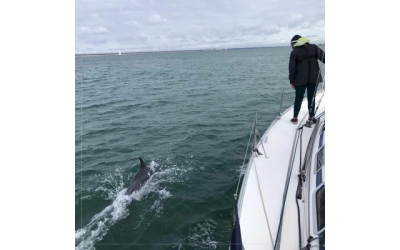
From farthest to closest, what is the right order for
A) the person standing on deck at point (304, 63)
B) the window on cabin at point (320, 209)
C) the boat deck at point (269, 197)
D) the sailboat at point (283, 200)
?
the person standing on deck at point (304, 63)
the boat deck at point (269, 197)
the sailboat at point (283, 200)
the window on cabin at point (320, 209)

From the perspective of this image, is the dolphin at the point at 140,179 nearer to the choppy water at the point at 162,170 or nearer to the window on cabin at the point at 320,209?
the choppy water at the point at 162,170

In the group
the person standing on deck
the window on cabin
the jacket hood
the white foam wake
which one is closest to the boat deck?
the window on cabin

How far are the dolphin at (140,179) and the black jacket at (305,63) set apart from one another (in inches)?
191

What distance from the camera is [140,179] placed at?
7.41 m

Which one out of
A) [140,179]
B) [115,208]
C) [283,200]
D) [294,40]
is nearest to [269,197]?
[283,200]

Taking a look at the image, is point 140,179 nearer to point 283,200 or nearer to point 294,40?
point 283,200

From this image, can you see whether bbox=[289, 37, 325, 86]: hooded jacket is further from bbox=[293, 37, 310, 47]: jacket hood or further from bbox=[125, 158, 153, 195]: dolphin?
bbox=[125, 158, 153, 195]: dolphin

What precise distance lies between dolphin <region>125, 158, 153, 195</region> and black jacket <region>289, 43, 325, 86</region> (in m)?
4.84

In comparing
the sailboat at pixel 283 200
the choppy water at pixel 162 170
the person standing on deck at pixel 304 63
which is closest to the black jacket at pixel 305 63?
the person standing on deck at pixel 304 63

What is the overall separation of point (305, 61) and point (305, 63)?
0.05 metres

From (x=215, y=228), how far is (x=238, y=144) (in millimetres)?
4995

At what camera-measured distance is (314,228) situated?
10.1ft

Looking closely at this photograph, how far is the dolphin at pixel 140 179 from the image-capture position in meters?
7.09
